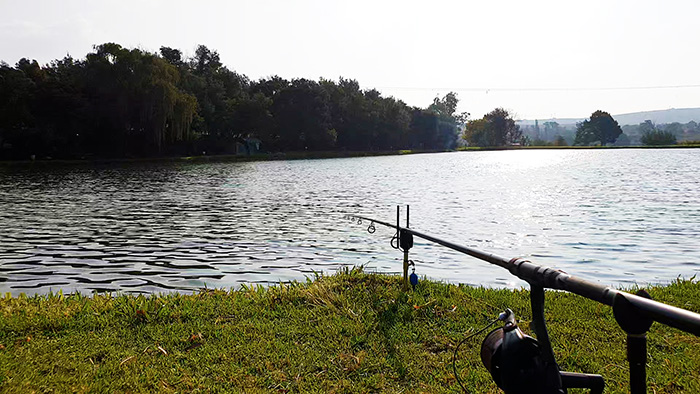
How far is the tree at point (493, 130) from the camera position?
513 ft

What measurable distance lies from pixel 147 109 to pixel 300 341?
59127 mm

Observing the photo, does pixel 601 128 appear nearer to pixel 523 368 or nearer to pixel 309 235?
pixel 309 235

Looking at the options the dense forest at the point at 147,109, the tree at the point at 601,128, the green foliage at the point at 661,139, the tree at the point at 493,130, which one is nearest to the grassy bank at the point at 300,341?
the dense forest at the point at 147,109

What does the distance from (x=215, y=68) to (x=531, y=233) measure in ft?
291

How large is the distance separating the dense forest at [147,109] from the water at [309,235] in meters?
34.7

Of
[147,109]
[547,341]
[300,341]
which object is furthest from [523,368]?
[147,109]

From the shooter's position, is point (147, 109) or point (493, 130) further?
point (493, 130)

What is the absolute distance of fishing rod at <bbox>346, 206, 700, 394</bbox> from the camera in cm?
167

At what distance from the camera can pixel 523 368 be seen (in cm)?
206

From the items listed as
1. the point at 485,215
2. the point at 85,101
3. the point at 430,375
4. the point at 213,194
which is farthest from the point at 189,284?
the point at 85,101

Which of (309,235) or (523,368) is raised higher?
(523,368)

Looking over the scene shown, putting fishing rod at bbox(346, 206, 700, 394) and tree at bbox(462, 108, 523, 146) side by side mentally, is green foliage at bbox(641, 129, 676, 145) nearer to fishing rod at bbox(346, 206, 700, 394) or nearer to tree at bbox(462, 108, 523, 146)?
tree at bbox(462, 108, 523, 146)

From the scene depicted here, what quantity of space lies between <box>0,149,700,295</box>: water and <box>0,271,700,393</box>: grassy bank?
2728 mm

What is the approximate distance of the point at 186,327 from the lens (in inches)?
217
